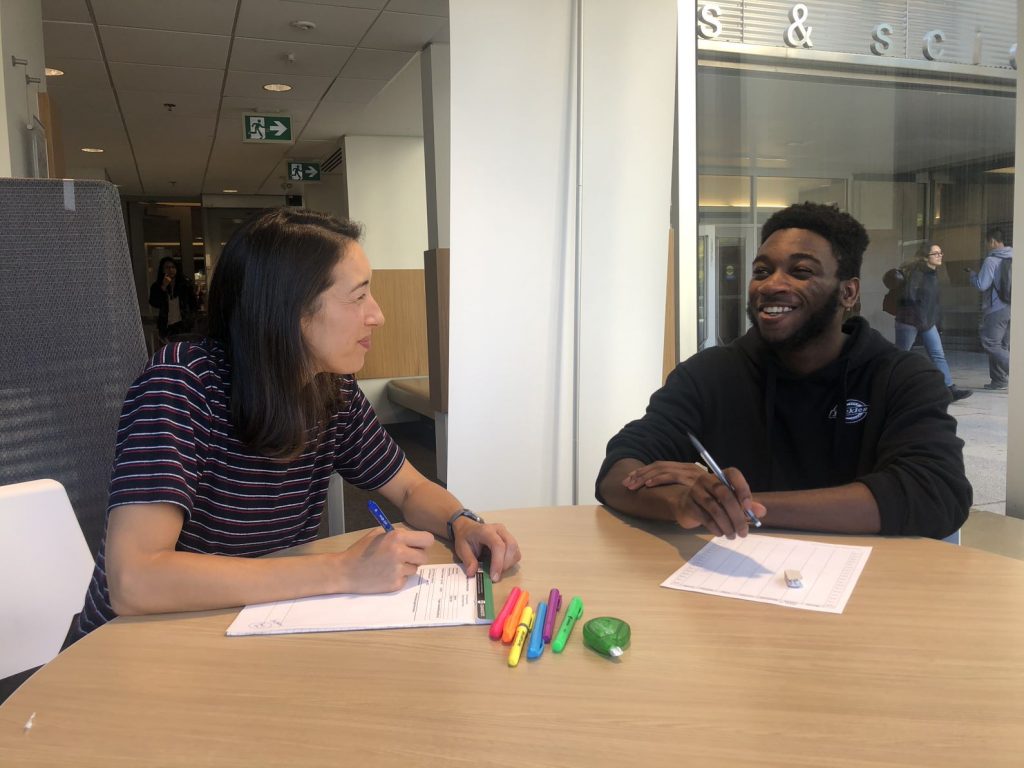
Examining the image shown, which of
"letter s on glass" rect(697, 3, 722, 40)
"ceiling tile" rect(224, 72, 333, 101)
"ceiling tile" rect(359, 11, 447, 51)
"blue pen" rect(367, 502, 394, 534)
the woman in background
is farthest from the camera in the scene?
the woman in background

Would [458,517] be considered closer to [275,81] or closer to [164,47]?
[164,47]

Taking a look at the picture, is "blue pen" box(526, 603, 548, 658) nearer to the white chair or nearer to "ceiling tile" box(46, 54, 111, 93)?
the white chair

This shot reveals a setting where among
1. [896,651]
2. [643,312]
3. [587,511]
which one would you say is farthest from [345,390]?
[643,312]

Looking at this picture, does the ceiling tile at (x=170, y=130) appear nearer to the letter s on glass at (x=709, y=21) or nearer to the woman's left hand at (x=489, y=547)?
the letter s on glass at (x=709, y=21)

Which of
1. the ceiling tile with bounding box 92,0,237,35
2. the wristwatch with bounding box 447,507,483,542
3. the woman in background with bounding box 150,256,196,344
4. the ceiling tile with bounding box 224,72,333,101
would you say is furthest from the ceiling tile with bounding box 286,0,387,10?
the woman in background with bounding box 150,256,196,344

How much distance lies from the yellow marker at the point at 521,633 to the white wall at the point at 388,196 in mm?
6814

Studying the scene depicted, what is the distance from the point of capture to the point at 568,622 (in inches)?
37.0

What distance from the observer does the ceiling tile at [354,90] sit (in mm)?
5898

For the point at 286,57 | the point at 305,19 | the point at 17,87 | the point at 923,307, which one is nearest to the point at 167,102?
the point at 286,57

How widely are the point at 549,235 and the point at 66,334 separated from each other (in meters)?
1.87

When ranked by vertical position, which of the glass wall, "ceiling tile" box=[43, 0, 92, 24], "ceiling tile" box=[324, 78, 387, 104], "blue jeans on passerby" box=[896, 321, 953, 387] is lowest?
"blue jeans on passerby" box=[896, 321, 953, 387]

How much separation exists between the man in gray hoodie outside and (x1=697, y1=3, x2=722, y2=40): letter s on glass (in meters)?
1.45

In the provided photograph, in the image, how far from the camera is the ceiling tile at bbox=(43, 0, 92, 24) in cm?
419

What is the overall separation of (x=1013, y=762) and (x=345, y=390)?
112 centimetres
